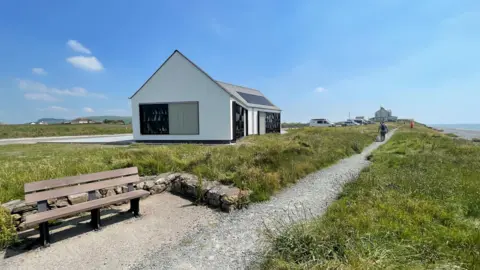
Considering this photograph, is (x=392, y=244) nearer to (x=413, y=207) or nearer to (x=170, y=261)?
(x=413, y=207)

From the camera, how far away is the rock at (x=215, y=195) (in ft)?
19.7

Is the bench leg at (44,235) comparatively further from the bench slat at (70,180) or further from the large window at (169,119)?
the large window at (169,119)

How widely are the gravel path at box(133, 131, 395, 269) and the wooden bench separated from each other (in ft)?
5.27

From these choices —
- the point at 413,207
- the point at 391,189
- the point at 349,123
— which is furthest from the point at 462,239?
the point at 349,123

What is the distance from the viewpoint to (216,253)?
3914 mm

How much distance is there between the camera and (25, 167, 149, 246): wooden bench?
164 inches

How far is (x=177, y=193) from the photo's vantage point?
7059mm

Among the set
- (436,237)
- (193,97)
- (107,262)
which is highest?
(193,97)

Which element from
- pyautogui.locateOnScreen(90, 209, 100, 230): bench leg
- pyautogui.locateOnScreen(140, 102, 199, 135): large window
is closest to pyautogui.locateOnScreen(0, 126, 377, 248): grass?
pyautogui.locateOnScreen(90, 209, 100, 230): bench leg

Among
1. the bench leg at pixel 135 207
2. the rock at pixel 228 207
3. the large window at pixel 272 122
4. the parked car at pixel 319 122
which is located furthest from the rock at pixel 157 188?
the parked car at pixel 319 122

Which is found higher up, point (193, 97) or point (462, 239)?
point (193, 97)

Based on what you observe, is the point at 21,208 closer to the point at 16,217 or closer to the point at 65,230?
the point at 16,217

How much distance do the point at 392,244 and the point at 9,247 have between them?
233 inches

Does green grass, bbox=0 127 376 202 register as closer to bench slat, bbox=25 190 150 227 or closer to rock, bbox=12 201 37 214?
rock, bbox=12 201 37 214
